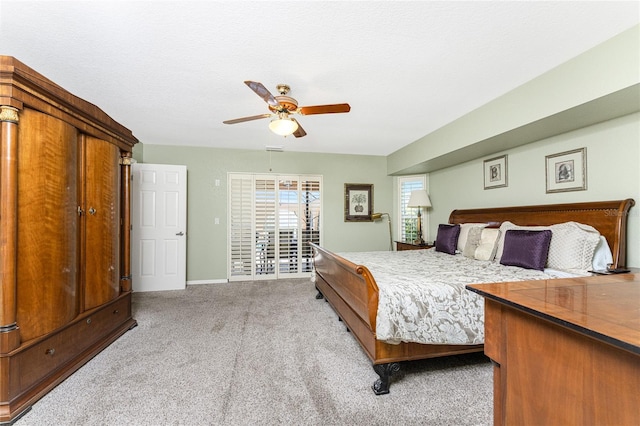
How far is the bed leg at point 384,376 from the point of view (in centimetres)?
182

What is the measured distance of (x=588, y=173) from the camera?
2.58 meters

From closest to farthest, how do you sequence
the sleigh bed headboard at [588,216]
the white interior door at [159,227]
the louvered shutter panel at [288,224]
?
1. the sleigh bed headboard at [588,216]
2. the white interior door at [159,227]
3. the louvered shutter panel at [288,224]

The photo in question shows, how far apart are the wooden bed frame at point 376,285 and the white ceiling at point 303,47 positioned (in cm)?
136

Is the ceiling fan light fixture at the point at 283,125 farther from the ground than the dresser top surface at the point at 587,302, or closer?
farther from the ground

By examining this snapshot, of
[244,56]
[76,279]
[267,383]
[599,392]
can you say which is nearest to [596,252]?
[599,392]

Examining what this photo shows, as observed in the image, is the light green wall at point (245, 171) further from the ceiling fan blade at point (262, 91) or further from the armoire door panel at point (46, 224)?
the ceiling fan blade at point (262, 91)

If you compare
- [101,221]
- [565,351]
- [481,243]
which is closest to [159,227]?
[101,221]

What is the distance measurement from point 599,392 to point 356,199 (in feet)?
16.1

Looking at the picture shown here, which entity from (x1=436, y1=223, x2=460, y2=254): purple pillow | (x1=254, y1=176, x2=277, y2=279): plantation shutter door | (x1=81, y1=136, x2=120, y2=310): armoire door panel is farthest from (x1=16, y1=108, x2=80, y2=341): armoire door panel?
(x1=436, y1=223, x2=460, y2=254): purple pillow

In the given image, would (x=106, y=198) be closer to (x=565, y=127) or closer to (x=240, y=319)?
(x=240, y=319)

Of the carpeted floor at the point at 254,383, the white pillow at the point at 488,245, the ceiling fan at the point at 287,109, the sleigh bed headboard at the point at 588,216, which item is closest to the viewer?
the carpeted floor at the point at 254,383

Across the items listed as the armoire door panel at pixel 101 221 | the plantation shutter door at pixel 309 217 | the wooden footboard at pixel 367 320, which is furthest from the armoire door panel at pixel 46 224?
the plantation shutter door at pixel 309 217

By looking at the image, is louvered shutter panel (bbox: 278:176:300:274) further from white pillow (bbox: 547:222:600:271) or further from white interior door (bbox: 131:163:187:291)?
white pillow (bbox: 547:222:600:271)

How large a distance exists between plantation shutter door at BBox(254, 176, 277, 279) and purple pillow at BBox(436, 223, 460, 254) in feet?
9.47
